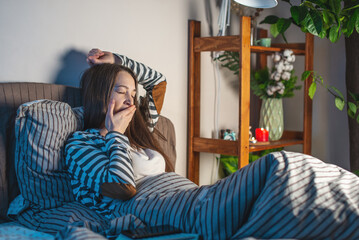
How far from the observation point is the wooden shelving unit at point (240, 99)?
226 cm

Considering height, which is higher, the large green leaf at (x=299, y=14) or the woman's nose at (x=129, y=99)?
the large green leaf at (x=299, y=14)

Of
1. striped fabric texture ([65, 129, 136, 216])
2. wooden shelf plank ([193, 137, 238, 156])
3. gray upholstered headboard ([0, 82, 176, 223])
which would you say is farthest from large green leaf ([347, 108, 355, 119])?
gray upholstered headboard ([0, 82, 176, 223])

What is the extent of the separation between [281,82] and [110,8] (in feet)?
3.94

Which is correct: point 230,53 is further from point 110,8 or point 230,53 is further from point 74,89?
point 74,89

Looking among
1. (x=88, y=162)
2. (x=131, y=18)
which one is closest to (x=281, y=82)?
(x=131, y=18)

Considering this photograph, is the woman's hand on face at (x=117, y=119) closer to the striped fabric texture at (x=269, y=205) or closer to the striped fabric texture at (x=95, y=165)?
the striped fabric texture at (x=95, y=165)

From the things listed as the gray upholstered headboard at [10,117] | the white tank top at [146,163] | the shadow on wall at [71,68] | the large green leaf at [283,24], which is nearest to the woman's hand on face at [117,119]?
the white tank top at [146,163]

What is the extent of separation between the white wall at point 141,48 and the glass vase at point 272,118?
0.22m

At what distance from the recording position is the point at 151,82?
6.45 feet

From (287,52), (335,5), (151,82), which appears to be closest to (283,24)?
(287,52)

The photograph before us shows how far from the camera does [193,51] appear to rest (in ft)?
8.05

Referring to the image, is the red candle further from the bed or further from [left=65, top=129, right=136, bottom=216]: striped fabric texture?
[left=65, top=129, right=136, bottom=216]: striped fabric texture

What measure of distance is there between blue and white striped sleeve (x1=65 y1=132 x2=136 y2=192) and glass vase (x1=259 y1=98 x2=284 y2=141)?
1.38m

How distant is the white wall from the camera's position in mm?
1696
